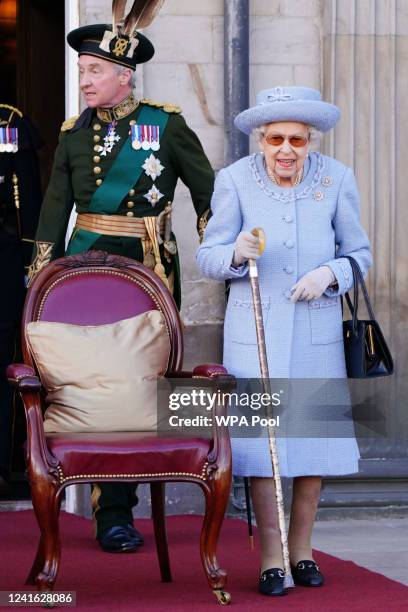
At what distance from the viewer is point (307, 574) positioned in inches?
236

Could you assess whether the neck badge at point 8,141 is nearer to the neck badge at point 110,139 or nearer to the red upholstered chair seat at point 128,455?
the neck badge at point 110,139

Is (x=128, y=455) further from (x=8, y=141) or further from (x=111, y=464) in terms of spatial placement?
(x=8, y=141)

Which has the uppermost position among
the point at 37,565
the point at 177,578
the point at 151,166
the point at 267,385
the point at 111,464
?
the point at 151,166

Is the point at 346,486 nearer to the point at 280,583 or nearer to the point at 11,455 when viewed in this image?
the point at 11,455

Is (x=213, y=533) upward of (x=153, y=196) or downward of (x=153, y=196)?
downward

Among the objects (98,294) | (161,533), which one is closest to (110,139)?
(98,294)

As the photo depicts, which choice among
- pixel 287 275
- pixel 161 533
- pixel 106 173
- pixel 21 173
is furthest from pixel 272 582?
pixel 21 173

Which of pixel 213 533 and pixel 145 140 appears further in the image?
pixel 145 140

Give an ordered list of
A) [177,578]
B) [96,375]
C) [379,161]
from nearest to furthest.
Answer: [96,375], [177,578], [379,161]

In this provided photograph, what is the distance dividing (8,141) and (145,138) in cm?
126

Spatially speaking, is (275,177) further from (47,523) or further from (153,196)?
(47,523)

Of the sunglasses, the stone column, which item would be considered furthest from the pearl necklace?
the stone column

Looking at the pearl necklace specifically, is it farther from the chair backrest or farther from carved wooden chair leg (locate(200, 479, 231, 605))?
carved wooden chair leg (locate(200, 479, 231, 605))

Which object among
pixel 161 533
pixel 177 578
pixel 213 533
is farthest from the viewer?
pixel 177 578
